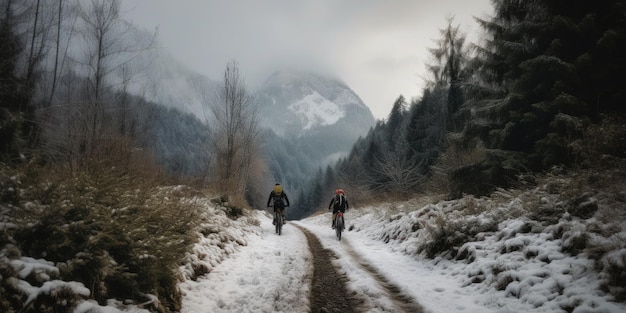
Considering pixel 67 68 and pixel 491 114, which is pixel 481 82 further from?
pixel 67 68

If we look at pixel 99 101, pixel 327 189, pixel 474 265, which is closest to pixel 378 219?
pixel 474 265

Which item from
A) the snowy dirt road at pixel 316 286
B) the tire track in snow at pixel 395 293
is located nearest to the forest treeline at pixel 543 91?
the snowy dirt road at pixel 316 286

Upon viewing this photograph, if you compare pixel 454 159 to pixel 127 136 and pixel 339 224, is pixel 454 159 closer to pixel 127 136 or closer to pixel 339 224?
pixel 339 224

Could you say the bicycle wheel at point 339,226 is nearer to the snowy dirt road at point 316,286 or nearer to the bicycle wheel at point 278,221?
the bicycle wheel at point 278,221

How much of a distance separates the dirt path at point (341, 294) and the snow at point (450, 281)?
102 millimetres

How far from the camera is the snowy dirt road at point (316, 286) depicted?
16.8ft

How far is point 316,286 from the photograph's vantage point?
20.8 feet

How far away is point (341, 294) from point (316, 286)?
67 cm

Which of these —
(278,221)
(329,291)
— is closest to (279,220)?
(278,221)

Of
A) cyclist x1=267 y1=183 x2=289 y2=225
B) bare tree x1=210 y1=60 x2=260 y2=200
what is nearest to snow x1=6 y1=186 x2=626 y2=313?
cyclist x1=267 y1=183 x2=289 y2=225

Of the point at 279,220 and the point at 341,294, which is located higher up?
the point at 279,220

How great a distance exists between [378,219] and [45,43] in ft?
50.6

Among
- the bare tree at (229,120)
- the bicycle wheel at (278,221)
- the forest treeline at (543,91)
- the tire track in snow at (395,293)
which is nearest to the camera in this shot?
the tire track in snow at (395,293)

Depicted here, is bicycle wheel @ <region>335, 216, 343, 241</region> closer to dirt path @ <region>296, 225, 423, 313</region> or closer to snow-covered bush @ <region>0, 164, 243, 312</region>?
dirt path @ <region>296, 225, 423, 313</region>
